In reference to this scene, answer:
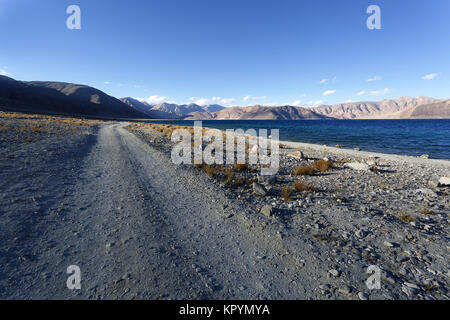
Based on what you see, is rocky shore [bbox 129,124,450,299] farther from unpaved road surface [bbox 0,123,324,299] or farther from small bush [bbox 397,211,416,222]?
unpaved road surface [bbox 0,123,324,299]

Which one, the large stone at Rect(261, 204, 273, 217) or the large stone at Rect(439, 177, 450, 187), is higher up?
the large stone at Rect(439, 177, 450, 187)

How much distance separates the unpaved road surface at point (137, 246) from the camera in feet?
9.15

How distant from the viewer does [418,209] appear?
5.78 metres

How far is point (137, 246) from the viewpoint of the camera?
3670 mm

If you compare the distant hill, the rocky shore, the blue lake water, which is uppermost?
the distant hill

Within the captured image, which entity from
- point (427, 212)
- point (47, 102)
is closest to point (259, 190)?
point (427, 212)

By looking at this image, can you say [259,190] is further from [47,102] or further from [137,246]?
[47,102]

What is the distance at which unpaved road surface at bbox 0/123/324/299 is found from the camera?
279 centimetres

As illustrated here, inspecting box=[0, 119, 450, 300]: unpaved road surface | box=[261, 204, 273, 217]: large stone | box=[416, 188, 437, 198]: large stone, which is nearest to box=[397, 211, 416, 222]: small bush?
box=[0, 119, 450, 300]: unpaved road surface

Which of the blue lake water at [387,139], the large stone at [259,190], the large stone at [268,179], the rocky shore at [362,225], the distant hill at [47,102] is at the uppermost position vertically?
the distant hill at [47,102]

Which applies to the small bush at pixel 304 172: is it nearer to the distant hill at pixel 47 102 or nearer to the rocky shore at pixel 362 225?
the rocky shore at pixel 362 225

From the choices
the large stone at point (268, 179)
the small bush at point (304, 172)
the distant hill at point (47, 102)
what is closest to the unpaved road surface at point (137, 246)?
the large stone at point (268, 179)
